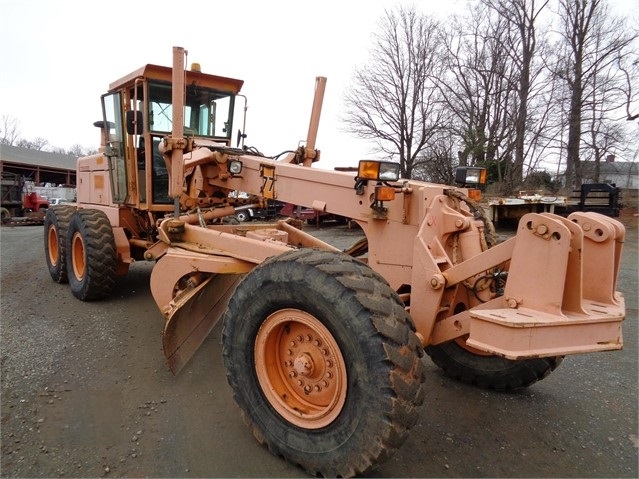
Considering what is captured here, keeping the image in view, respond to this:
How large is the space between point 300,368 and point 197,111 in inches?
174

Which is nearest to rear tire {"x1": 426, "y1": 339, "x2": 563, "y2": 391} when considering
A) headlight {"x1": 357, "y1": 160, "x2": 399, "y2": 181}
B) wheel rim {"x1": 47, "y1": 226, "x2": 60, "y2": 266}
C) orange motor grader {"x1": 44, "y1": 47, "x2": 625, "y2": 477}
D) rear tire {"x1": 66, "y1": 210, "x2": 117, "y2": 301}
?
orange motor grader {"x1": 44, "y1": 47, "x2": 625, "y2": 477}

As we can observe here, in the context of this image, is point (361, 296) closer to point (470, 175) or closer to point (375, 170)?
point (375, 170)

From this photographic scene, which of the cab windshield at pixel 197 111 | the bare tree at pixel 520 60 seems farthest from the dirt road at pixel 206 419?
the bare tree at pixel 520 60

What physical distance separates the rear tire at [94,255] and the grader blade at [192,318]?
6.21ft

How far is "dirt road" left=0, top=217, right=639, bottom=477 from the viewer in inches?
102

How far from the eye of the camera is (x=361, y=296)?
227 cm

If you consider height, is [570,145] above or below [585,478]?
above

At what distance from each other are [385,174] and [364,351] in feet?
4.09

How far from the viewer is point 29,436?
2.81m

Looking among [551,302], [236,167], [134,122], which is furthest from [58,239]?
[551,302]

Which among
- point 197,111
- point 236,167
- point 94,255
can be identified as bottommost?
point 94,255

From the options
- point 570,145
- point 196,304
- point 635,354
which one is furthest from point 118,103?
point 570,145

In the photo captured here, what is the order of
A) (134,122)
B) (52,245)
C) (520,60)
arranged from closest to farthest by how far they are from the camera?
(134,122) → (52,245) → (520,60)

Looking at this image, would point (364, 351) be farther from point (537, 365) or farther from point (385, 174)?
point (537, 365)
